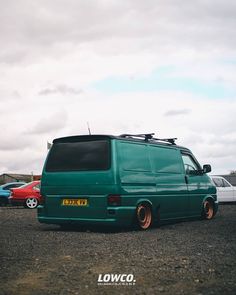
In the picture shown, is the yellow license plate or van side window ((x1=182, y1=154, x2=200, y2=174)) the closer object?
the yellow license plate

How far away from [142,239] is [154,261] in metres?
2.56

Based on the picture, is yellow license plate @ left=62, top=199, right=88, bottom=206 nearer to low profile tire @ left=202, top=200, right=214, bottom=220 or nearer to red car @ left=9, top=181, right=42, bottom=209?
low profile tire @ left=202, top=200, right=214, bottom=220

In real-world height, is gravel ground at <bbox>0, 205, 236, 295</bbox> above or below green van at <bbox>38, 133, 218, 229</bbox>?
below

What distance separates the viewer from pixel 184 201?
42.4ft

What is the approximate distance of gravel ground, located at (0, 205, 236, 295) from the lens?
5453mm

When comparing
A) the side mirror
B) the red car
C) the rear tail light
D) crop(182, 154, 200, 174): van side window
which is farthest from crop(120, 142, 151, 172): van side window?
the red car

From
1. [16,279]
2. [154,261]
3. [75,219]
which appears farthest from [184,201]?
[16,279]

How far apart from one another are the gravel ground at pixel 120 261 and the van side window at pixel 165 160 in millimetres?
1859

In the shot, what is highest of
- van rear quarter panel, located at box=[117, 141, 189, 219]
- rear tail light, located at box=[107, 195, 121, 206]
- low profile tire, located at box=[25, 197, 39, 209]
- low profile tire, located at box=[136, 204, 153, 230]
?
low profile tire, located at box=[25, 197, 39, 209]

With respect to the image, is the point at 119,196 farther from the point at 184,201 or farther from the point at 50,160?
the point at 184,201

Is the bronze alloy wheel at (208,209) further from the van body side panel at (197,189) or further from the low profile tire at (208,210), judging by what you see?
the van body side panel at (197,189)

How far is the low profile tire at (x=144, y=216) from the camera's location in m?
11.2
